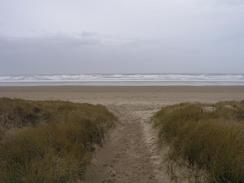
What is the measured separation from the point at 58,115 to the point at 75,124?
224 centimetres

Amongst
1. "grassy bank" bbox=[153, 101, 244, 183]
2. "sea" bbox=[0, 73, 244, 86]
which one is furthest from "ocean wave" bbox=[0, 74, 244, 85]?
"grassy bank" bbox=[153, 101, 244, 183]

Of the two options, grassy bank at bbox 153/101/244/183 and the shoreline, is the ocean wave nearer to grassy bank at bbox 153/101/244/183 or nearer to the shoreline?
the shoreline

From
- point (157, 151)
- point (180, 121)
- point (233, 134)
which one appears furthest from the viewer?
point (180, 121)

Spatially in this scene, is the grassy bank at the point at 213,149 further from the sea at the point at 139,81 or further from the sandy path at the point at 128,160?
the sea at the point at 139,81

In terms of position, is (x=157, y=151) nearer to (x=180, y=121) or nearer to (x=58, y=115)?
(x=180, y=121)

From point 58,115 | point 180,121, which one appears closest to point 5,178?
point 180,121

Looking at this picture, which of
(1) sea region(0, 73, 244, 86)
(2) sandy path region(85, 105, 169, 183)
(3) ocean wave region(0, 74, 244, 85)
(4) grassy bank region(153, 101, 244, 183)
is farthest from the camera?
(3) ocean wave region(0, 74, 244, 85)

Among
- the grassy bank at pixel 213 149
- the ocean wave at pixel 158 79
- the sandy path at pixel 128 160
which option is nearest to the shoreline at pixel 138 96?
the sandy path at pixel 128 160

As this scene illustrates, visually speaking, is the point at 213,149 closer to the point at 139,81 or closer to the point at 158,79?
the point at 139,81

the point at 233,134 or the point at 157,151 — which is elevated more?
the point at 233,134

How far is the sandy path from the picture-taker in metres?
5.36

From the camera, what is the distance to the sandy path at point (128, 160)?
536 centimetres

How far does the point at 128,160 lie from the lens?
21.1 ft

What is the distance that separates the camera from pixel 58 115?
924 cm
